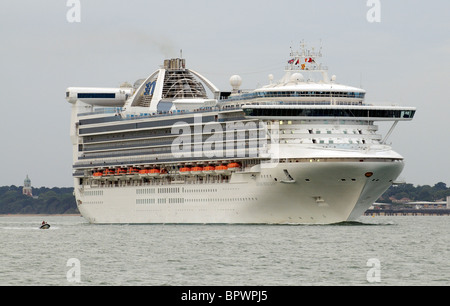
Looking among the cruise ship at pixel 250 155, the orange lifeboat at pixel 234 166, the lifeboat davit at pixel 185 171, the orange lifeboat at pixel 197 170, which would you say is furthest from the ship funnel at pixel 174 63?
the orange lifeboat at pixel 234 166

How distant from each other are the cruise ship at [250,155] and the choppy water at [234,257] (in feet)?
9.58

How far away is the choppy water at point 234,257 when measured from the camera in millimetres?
50875

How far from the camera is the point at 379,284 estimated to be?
1912 inches

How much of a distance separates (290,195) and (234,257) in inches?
998

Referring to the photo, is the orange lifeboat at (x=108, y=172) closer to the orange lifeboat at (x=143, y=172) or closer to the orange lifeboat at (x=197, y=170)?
the orange lifeboat at (x=143, y=172)

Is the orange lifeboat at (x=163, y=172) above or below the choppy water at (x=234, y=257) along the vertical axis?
above

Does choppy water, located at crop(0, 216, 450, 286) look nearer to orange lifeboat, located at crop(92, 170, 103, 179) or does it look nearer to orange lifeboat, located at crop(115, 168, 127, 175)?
orange lifeboat, located at crop(115, 168, 127, 175)

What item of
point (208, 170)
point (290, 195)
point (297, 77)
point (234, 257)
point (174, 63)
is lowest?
point (234, 257)

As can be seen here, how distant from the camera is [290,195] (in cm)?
8494

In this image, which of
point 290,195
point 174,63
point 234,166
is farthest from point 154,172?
point 290,195

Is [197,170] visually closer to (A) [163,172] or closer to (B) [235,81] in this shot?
(A) [163,172]
